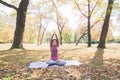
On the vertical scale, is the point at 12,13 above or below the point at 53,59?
above

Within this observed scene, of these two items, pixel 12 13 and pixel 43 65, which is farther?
pixel 12 13

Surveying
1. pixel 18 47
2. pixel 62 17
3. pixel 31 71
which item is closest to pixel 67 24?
pixel 62 17

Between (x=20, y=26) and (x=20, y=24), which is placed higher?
(x=20, y=24)

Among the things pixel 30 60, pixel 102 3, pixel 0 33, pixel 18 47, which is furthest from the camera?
pixel 0 33

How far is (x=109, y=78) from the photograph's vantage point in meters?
9.67

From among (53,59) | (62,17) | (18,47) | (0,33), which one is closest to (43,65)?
(53,59)

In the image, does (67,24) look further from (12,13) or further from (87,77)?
(87,77)

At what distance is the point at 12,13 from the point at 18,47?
21.1 ft

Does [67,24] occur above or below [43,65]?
above

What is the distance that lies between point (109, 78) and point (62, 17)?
4388 cm

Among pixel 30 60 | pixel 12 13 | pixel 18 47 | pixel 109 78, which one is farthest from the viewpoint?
pixel 12 13

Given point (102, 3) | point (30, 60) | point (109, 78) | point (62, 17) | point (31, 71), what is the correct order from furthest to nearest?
point (62, 17)
point (102, 3)
point (30, 60)
point (31, 71)
point (109, 78)

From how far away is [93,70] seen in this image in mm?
11062

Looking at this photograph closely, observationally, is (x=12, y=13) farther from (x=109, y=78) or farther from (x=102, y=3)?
(x=109, y=78)
